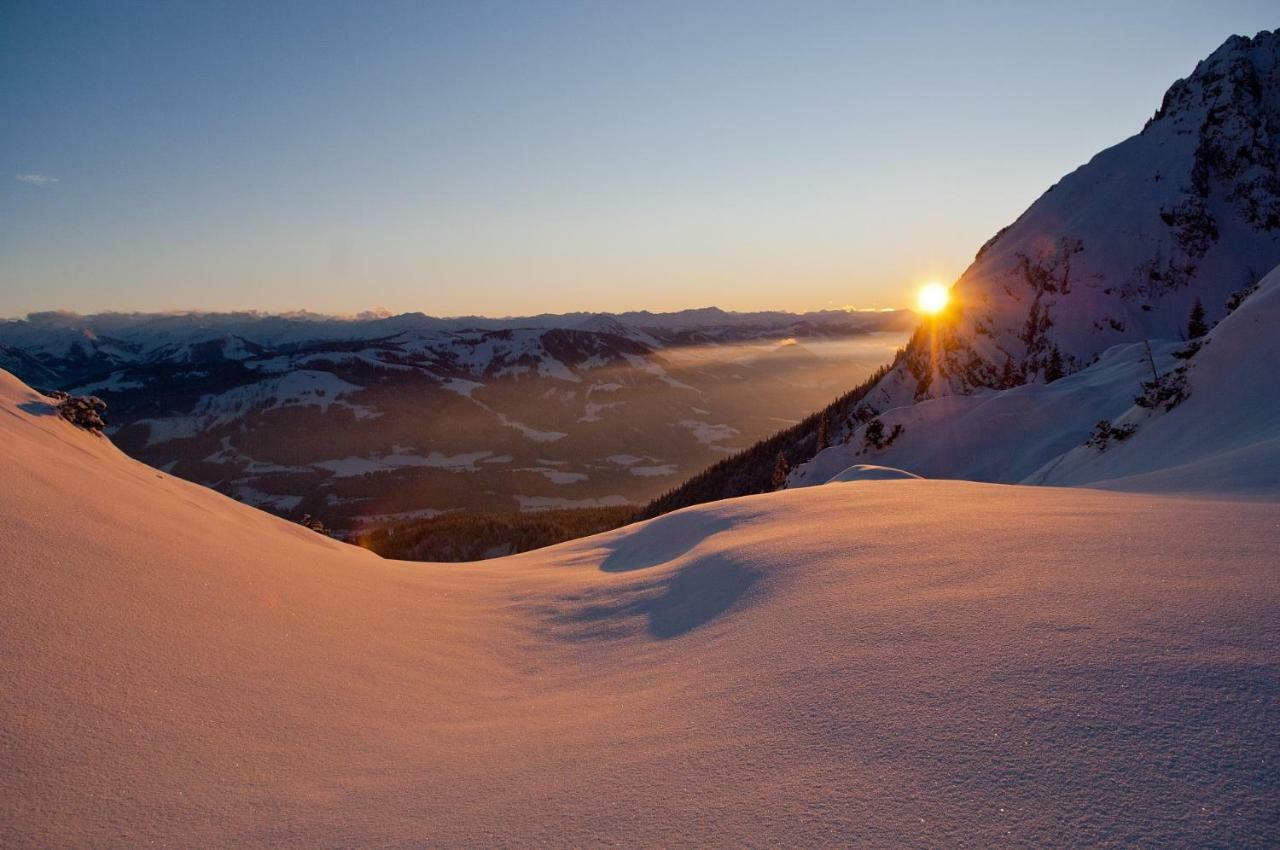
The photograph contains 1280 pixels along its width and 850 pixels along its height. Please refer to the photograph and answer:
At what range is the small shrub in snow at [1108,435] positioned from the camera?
16.6 metres

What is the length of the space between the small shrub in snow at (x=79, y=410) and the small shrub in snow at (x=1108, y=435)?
72.1 ft

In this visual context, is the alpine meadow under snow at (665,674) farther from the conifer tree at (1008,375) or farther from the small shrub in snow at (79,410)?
the conifer tree at (1008,375)

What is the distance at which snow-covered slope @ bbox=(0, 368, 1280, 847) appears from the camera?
238 centimetres

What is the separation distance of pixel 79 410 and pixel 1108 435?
2272 cm

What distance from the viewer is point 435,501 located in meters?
144

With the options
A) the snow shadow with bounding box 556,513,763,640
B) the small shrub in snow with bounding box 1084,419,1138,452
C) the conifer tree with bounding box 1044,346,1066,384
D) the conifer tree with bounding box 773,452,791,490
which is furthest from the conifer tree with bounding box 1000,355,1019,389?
the snow shadow with bounding box 556,513,763,640

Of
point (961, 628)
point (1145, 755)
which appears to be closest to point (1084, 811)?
point (1145, 755)

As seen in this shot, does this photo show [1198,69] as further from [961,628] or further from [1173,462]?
[961,628]

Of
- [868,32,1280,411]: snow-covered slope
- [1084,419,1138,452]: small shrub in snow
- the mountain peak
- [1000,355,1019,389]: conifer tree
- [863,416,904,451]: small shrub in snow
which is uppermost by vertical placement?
the mountain peak

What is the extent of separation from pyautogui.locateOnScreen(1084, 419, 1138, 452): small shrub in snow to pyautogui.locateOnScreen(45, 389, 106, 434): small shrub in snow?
72.1 ft

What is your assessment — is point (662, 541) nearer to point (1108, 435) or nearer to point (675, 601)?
point (675, 601)

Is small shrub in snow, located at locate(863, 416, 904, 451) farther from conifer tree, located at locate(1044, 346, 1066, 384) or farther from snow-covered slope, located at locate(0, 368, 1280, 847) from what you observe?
snow-covered slope, located at locate(0, 368, 1280, 847)

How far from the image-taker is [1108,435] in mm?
17422

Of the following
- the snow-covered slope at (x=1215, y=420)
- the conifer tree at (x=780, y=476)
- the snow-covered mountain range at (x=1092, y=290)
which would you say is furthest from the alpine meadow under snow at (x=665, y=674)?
the conifer tree at (x=780, y=476)
